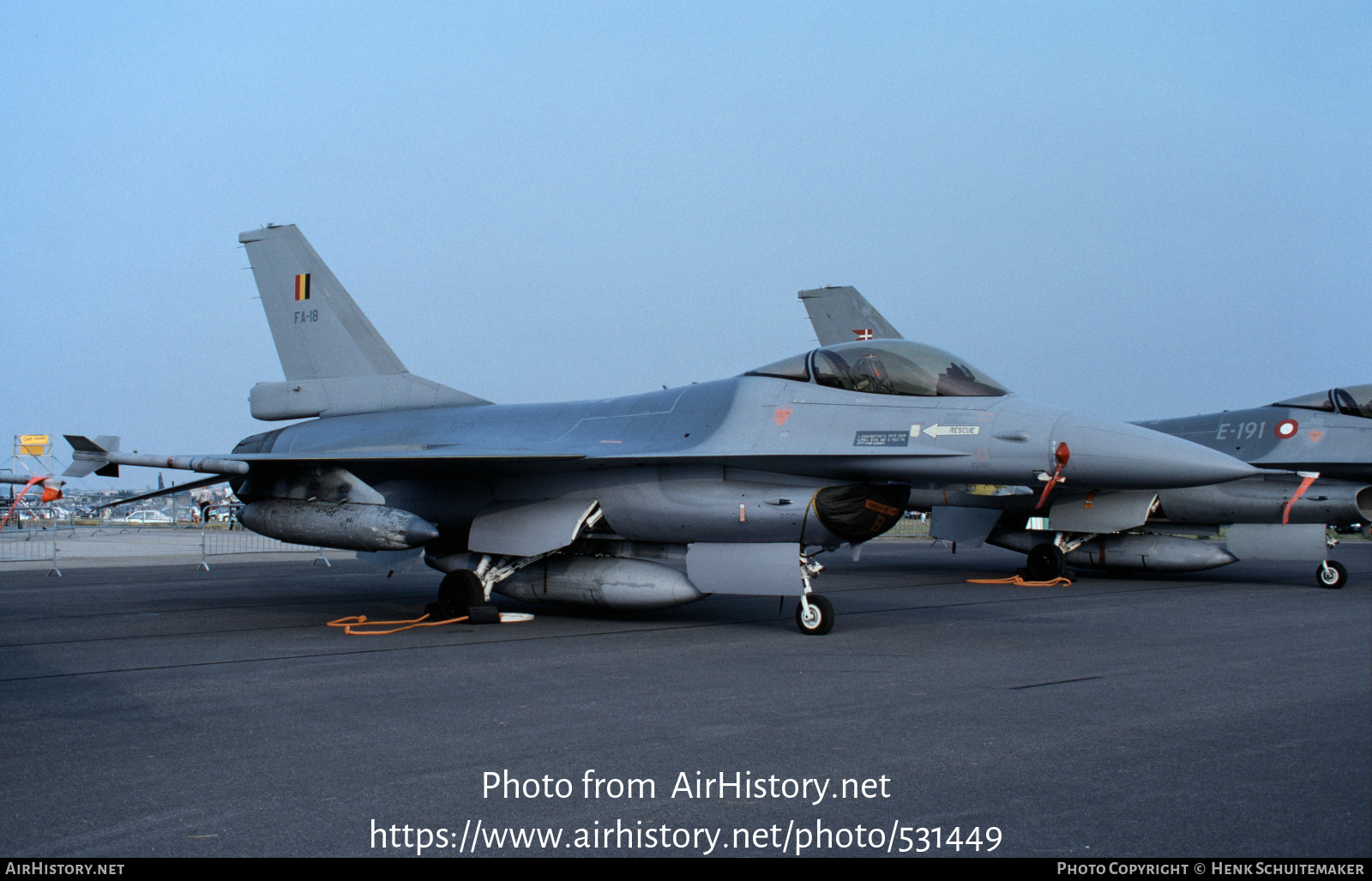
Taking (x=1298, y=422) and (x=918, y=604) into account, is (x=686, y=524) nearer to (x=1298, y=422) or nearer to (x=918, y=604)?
(x=918, y=604)

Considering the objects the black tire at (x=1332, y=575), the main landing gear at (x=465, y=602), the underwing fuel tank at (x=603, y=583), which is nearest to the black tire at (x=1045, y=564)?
the black tire at (x=1332, y=575)

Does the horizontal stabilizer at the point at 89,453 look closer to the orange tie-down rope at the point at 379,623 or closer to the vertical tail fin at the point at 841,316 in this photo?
the orange tie-down rope at the point at 379,623

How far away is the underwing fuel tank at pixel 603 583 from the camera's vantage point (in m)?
10.0

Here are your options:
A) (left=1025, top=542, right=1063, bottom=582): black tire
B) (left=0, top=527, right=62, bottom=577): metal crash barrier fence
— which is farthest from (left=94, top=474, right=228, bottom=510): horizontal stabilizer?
(left=0, top=527, right=62, bottom=577): metal crash barrier fence

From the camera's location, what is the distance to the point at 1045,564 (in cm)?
1642

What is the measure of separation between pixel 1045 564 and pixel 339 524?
11225mm

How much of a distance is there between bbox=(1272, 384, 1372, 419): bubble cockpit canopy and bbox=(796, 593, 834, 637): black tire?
9.95 metres

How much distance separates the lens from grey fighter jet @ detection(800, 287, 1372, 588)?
1419 cm

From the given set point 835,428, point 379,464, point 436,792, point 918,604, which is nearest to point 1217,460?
point 835,428

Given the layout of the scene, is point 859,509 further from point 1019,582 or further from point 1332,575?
point 1332,575

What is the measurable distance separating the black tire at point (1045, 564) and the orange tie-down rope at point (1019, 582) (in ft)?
0.87

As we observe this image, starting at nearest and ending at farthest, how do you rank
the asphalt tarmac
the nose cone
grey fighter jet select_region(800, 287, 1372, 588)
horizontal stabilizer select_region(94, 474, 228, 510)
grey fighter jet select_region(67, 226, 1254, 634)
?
the asphalt tarmac
the nose cone
grey fighter jet select_region(67, 226, 1254, 634)
horizontal stabilizer select_region(94, 474, 228, 510)
grey fighter jet select_region(800, 287, 1372, 588)

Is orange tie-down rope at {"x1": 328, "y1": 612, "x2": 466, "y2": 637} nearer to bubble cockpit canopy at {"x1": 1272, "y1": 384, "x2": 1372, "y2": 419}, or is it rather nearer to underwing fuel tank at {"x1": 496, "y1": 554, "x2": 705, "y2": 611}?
underwing fuel tank at {"x1": 496, "y1": 554, "x2": 705, "y2": 611}
